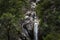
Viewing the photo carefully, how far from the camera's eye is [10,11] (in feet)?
59.4

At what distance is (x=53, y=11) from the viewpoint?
14.8 metres

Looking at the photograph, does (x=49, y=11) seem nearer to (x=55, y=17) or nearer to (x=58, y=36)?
(x=55, y=17)

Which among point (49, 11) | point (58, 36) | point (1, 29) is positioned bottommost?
point (58, 36)

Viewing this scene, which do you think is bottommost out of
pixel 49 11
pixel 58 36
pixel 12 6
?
pixel 58 36

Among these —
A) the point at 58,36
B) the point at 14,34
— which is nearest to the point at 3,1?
the point at 14,34

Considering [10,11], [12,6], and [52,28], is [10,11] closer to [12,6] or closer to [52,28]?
[12,6]

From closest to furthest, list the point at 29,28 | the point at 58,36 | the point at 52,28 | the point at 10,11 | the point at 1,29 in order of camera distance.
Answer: the point at 58,36, the point at 52,28, the point at 1,29, the point at 10,11, the point at 29,28

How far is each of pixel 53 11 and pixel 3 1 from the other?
20.0 ft

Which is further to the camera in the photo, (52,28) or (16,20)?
(16,20)

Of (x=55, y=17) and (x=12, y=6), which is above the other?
(x=12, y=6)

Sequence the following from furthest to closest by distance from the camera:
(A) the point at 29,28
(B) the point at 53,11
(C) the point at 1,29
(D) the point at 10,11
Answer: (A) the point at 29,28 → (D) the point at 10,11 → (C) the point at 1,29 → (B) the point at 53,11

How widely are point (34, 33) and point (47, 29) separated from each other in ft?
25.4

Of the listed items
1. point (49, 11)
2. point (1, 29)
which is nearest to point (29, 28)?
point (1, 29)

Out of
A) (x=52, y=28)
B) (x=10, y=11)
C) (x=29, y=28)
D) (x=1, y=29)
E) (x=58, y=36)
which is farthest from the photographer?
(x=29, y=28)
